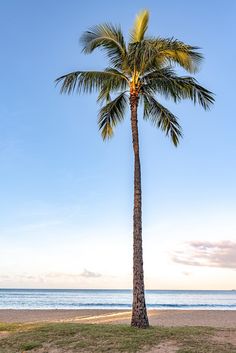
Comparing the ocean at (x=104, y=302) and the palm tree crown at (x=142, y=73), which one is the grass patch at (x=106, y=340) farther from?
the ocean at (x=104, y=302)

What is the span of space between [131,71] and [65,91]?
2721 millimetres

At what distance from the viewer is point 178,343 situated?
12.3 meters

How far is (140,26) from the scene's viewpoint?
1714cm

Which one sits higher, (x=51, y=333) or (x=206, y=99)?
(x=206, y=99)

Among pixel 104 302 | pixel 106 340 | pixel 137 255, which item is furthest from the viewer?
pixel 104 302

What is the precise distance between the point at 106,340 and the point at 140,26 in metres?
11.5

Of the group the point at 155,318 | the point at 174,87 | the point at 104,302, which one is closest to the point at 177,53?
the point at 174,87

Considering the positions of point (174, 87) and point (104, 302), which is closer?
point (174, 87)

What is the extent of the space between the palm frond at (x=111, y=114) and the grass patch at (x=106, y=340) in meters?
8.07

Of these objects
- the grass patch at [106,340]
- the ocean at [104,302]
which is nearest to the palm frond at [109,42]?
the grass patch at [106,340]

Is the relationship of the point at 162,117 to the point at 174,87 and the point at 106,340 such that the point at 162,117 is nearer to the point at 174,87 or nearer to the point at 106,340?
the point at 174,87

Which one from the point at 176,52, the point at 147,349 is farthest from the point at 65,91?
the point at 147,349

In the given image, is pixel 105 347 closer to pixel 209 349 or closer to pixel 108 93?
pixel 209 349

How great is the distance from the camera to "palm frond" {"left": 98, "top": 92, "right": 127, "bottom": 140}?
717 inches
